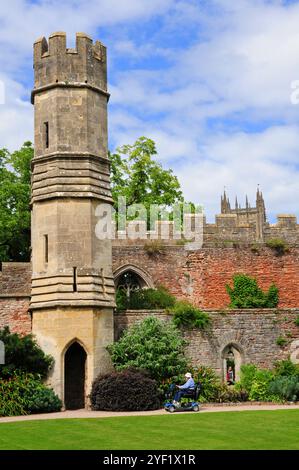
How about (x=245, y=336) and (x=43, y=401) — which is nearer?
(x=43, y=401)

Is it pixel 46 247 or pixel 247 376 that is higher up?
pixel 46 247

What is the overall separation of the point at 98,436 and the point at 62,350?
7.94 meters

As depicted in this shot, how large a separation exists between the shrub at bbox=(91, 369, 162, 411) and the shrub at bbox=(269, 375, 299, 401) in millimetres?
3711

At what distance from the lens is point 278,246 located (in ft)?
106

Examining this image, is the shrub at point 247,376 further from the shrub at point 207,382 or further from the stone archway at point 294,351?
the stone archway at point 294,351

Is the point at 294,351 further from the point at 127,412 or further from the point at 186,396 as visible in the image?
the point at 127,412

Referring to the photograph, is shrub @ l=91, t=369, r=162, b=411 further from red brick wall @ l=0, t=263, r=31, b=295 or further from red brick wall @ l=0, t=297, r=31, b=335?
red brick wall @ l=0, t=263, r=31, b=295

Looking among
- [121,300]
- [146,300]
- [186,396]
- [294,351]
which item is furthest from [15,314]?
[294,351]

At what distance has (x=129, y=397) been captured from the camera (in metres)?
21.1

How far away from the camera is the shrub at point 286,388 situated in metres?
22.8

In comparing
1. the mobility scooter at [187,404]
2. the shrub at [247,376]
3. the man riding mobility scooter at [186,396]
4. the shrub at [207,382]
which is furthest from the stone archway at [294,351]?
the man riding mobility scooter at [186,396]

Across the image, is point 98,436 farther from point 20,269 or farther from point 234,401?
point 20,269

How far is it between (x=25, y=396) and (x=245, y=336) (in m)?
8.37

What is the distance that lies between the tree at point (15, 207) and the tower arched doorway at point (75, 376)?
34.1 feet
